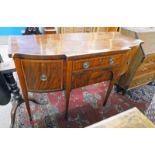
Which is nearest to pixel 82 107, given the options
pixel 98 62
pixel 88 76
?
pixel 88 76

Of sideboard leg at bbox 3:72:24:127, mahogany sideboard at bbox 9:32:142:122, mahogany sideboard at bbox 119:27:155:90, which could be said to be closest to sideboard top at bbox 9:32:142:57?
mahogany sideboard at bbox 9:32:142:122

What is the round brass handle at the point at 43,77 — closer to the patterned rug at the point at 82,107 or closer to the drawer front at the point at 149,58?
the patterned rug at the point at 82,107

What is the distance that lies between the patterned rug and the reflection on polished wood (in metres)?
0.75

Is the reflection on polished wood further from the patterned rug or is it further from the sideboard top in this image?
the patterned rug

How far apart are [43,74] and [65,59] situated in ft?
0.67

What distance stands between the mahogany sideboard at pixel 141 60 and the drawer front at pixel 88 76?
392 millimetres

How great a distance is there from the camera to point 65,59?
1.04 m

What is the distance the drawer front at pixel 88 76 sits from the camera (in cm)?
122

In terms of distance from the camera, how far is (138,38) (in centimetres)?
158

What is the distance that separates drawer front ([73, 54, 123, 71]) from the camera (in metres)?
1.11

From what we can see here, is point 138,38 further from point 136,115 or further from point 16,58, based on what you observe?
point 16,58

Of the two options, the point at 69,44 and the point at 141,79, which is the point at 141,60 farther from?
the point at 69,44
